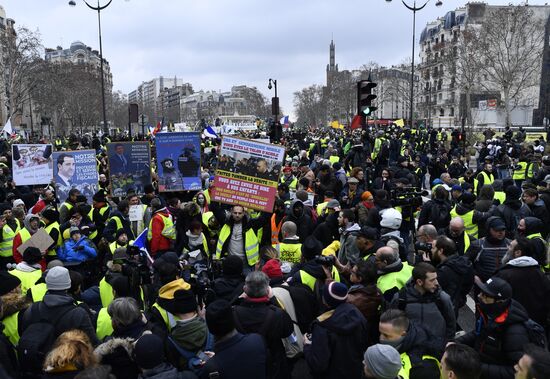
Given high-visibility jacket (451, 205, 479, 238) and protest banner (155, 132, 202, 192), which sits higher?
protest banner (155, 132, 202, 192)

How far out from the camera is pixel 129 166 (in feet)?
33.3

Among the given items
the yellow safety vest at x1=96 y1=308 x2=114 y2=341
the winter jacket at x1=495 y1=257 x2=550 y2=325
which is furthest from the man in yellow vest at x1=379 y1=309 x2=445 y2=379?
the yellow safety vest at x1=96 y1=308 x2=114 y2=341

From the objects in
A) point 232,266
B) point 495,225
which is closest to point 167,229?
point 232,266

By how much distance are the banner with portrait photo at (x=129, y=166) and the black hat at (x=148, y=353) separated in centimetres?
719

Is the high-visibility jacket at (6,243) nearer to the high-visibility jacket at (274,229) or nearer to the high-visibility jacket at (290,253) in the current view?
the high-visibility jacket at (274,229)

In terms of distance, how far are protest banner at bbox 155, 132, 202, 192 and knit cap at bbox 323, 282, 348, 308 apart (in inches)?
275

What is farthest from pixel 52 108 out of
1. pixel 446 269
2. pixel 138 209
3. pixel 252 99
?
pixel 252 99

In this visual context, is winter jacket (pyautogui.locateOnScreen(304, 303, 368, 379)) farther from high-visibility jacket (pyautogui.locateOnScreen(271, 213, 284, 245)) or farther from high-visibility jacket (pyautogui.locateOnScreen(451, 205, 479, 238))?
high-visibility jacket (pyautogui.locateOnScreen(451, 205, 479, 238))

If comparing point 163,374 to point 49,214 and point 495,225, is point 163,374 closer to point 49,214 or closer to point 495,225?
point 495,225

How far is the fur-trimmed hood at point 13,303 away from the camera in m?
4.02

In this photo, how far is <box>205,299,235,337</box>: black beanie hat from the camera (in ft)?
10.5

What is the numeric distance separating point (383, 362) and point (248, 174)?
431 centimetres

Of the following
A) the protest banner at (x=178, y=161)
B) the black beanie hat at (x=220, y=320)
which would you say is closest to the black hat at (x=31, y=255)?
the black beanie hat at (x=220, y=320)

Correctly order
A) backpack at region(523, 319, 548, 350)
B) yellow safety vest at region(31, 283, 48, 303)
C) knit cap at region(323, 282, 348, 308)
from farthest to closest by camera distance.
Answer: yellow safety vest at region(31, 283, 48, 303)
knit cap at region(323, 282, 348, 308)
backpack at region(523, 319, 548, 350)
